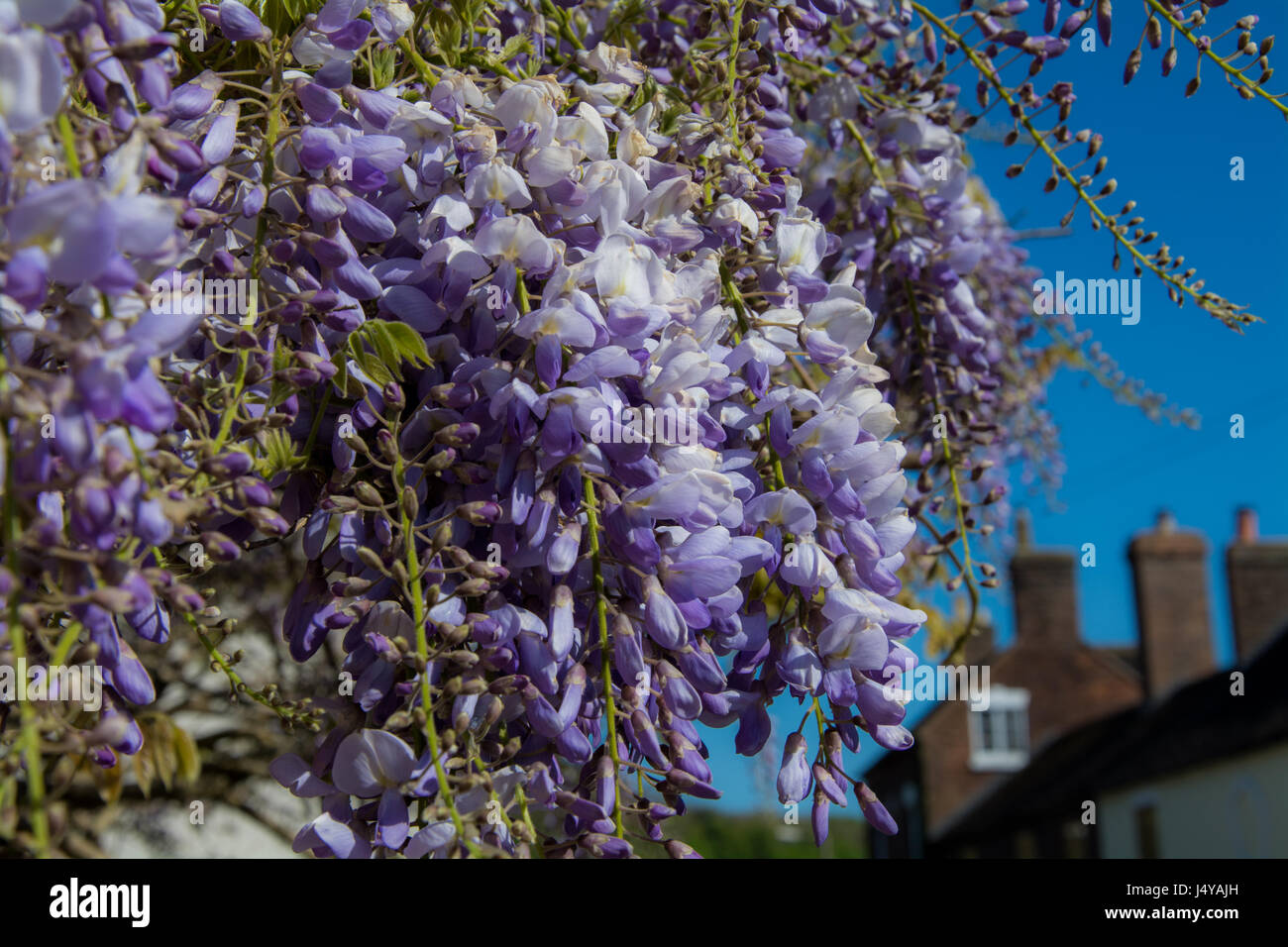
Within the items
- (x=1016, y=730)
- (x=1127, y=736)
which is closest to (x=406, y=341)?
(x=1127, y=736)

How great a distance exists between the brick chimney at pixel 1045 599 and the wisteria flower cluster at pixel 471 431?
16.4 m

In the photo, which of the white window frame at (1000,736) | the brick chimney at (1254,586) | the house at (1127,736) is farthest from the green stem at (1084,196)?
the white window frame at (1000,736)

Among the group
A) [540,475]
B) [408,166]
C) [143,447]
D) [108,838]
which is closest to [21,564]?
[143,447]

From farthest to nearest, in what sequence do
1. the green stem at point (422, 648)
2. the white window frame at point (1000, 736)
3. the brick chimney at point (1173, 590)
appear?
the white window frame at point (1000, 736)
the brick chimney at point (1173, 590)
the green stem at point (422, 648)

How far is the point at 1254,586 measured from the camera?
14203 mm

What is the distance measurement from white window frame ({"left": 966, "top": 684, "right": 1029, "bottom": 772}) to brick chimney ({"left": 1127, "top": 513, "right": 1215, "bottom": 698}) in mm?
2492

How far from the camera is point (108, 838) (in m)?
3.44

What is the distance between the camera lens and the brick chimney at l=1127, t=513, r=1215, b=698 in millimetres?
14812

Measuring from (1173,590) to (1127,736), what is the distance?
2.08 meters

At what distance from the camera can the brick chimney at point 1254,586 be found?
14.1 m

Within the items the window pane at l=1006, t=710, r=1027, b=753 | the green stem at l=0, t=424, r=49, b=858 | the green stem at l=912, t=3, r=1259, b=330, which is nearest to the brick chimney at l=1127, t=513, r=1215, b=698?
the window pane at l=1006, t=710, r=1027, b=753

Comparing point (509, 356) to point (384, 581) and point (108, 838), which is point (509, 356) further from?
point (108, 838)

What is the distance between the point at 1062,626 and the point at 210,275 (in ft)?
56.2

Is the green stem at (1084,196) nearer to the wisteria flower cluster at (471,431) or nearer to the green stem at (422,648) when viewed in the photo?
the wisteria flower cluster at (471,431)
